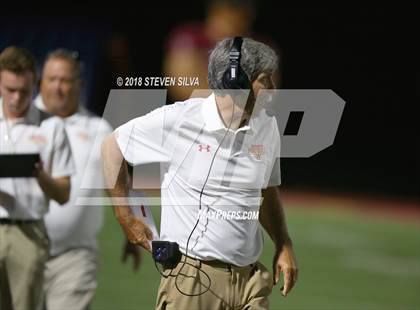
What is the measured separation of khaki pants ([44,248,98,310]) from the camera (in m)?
6.30

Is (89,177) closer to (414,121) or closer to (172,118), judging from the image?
(172,118)

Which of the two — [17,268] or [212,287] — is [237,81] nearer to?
[212,287]

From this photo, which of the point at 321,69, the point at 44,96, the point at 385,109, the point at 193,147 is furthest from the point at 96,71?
the point at 193,147

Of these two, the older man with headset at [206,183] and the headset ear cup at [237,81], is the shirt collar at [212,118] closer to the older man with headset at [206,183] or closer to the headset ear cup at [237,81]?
the older man with headset at [206,183]

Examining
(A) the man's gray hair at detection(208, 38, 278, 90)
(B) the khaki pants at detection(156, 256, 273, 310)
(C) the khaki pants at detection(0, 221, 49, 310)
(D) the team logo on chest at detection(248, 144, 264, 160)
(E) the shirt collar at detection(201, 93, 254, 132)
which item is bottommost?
(C) the khaki pants at detection(0, 221, 49, 310)

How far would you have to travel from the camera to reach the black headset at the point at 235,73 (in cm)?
425

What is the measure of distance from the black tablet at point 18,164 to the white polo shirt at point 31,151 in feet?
1.07

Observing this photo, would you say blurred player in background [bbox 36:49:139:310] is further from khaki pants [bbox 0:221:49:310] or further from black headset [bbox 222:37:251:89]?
black headset [bbox 222:37:251:89]

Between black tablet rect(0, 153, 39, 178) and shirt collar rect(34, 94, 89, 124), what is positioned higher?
shirt collar rect(34, 94, 89, 124)

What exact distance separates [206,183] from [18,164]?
54.1 inches

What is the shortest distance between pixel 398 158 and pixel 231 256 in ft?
38.5

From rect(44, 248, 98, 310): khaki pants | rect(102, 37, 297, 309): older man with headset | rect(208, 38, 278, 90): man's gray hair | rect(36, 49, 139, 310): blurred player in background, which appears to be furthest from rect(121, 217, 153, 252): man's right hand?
rect(44, 248, 98, 310): khaki pants

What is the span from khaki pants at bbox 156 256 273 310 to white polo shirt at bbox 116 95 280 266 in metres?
0.04

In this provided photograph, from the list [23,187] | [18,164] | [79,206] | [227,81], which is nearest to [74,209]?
[79,206]
